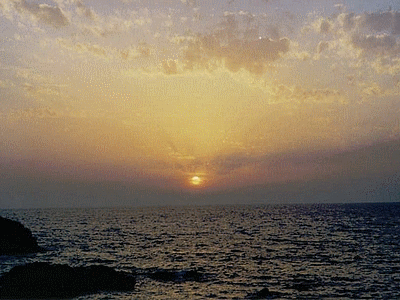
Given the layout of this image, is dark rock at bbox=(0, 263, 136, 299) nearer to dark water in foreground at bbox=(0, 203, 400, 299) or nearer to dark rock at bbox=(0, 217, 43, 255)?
dark water in foreground at bbox=(0, 203, 400, 299)

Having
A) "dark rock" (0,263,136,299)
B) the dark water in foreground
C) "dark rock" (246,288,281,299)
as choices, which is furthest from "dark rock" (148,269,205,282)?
"dark rock" (246,288,281,299)

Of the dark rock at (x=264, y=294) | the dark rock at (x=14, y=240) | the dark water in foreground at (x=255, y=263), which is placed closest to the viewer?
the dark rock at (x=264, y=294)

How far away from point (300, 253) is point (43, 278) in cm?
3570

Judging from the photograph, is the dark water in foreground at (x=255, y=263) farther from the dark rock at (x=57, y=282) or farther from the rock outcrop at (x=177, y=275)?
the dark rock at (x=57, y=282)

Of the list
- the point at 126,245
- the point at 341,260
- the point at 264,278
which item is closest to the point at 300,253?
the point at 341,260

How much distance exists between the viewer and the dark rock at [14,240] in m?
54.9

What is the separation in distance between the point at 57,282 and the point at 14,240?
29.5 meters

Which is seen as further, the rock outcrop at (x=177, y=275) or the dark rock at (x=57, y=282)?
the rock outcrop at (x=177, y=275)

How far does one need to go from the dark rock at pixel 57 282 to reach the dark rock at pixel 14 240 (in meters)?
24.3

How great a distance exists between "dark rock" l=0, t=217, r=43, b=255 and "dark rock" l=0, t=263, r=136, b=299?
24341mm

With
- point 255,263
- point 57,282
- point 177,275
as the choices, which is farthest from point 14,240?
point 255,263

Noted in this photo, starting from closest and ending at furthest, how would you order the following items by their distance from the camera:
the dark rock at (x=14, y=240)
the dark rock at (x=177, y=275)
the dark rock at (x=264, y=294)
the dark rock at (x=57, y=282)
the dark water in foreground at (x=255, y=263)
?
the dark rock at (x=264, y=294) → the dark rock at (x=57, y=282) → the dark water in foreground at (x=255, y=263) → the dark rock at (x=177, y=275) → the dark rock at (x=14, y=240)

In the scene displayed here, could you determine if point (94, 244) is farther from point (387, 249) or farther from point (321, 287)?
point (387, 249)

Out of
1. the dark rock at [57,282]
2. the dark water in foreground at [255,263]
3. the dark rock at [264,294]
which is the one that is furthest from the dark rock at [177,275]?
the dark rock at [264,294]
